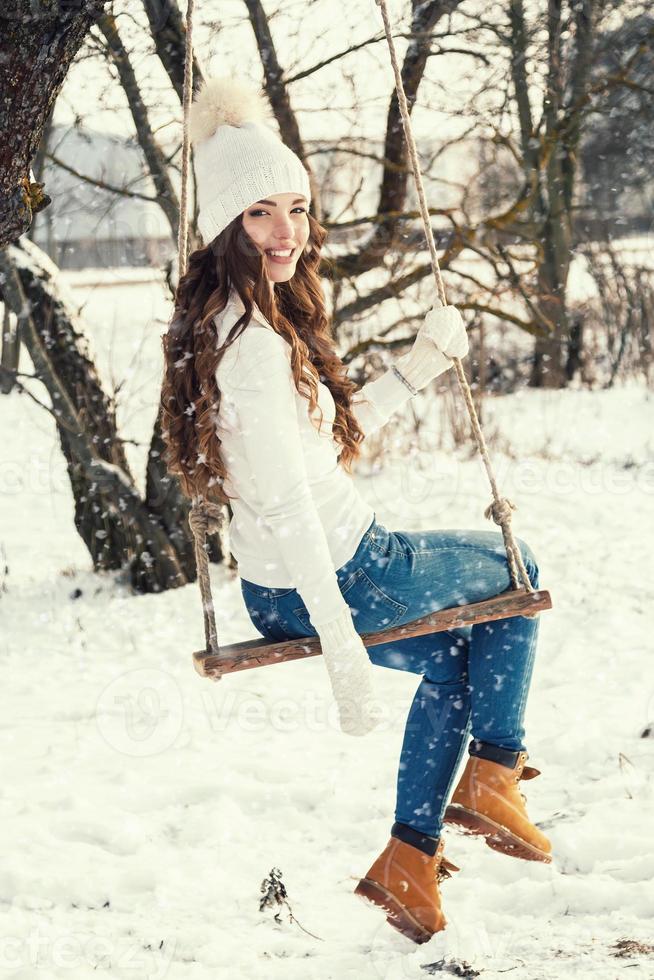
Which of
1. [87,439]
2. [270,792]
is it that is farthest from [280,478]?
[87,439]

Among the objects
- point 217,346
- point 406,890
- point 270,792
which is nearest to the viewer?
point 217,346

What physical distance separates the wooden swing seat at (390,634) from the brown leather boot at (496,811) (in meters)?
0.41

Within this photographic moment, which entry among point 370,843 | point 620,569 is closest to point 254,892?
point 370,843

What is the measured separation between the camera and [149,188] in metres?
6.23

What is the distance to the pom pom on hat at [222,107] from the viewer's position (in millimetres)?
2385

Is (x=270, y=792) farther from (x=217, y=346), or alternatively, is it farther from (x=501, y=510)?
(x=217, y=346)

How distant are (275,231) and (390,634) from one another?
0.98m

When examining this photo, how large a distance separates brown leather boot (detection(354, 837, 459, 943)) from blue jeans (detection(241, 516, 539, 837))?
77 mm

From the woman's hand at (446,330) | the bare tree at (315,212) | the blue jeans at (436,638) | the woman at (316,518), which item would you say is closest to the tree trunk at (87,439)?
the bare tree at (315,212)

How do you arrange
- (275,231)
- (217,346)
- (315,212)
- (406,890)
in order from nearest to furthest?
(217,346) < (275,231) < (406,890) < (315,212)

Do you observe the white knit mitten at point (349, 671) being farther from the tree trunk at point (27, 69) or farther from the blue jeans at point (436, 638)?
the tree trunk at point (27, 69)

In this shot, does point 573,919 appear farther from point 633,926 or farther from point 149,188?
point 149,188

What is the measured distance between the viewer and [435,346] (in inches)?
105

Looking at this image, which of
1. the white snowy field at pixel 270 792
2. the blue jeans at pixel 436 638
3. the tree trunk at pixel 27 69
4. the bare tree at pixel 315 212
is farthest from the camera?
the bare tree at pixel 315 212
